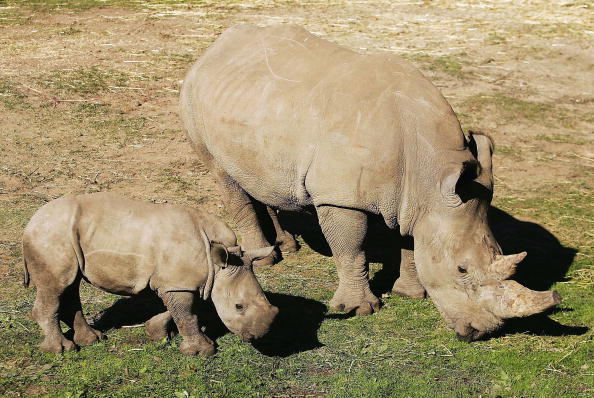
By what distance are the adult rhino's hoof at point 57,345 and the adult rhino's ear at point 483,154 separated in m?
3.75

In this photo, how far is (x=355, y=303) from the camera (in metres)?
8.45

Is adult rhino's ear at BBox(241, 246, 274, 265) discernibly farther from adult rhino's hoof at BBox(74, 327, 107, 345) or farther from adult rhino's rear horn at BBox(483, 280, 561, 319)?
adult rhino's rear horn at BBox(483, 280, 561, 319)

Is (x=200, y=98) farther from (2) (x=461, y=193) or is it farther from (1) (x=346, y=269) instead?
(2) (x=461, y=193)

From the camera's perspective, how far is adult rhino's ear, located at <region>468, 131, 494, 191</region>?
25.6ft

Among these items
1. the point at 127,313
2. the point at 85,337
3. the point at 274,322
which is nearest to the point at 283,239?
the point at 127,313

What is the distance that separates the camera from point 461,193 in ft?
25.0

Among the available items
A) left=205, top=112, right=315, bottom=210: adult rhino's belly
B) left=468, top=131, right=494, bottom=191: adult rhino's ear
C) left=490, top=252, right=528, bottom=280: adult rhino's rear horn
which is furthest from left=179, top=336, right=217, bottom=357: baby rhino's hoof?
left=468, top=131, right=494, bottom=191: adult rhino's ear

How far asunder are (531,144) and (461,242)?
6342 mm

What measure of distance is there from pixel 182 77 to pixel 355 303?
8.66 metres

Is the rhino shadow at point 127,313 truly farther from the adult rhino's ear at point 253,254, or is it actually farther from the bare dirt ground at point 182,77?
the bare dirt ground at point 182,77

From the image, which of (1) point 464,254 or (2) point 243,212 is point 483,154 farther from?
(2) point 243,212

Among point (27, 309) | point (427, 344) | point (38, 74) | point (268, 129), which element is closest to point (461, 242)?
point (427, 344)

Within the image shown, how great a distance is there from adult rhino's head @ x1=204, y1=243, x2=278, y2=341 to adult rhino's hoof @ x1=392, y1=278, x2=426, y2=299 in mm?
2017

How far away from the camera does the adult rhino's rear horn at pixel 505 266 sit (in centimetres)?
726
